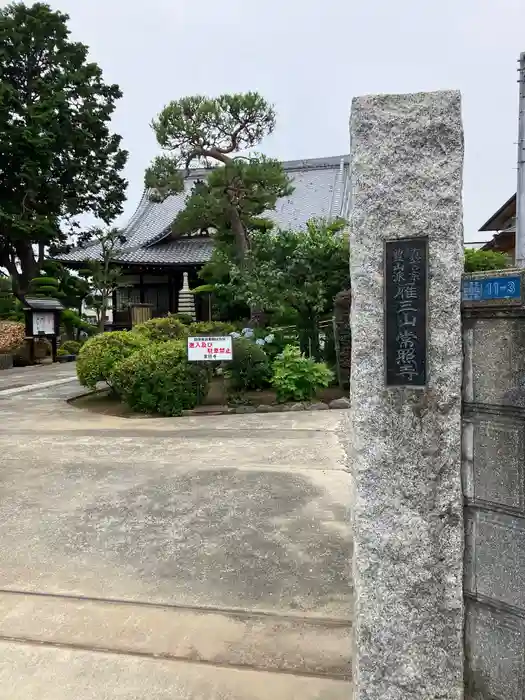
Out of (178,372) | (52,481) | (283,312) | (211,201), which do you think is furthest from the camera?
(211,201)

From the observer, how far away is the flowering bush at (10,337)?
18094mm

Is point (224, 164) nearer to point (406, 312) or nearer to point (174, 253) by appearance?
point (174, 253)

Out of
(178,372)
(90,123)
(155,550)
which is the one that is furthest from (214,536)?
(90,123)

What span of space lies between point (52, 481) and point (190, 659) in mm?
3167

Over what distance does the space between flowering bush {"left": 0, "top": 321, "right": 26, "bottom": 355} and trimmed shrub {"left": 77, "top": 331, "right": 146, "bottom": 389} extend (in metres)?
9.38

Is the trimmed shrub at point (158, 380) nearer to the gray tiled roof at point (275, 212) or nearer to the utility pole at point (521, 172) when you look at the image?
Result: the utility pole at point (521, 172)

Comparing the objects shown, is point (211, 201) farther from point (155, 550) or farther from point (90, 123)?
point (90, 123)

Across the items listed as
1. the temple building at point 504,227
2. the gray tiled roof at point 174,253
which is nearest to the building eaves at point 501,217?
the temple building at point 504,227

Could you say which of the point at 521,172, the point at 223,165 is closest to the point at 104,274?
the point at 223,165

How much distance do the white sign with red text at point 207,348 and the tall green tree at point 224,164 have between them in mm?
4835

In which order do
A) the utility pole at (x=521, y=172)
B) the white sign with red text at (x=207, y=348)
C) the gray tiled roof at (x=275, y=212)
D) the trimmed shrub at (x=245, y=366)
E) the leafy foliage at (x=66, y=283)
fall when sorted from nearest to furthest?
1. the utility pole at (x=521, y=172)
2. the white sign with red text at (x=207, y=348)
3. the trimmed shrub at (x=245, y=366)
4. the gray tiled roof at (x=275, y=212)
5. the leafy foliage at (x=66, y=283)

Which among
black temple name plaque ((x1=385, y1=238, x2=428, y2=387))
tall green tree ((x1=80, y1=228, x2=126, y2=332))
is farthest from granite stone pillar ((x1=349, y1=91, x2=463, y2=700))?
tall green tree ((x1=80, y1=228, x2=126, y2=332))

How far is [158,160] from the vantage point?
14.3 metres

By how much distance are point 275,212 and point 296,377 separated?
1500cm
